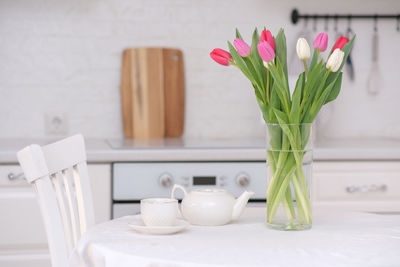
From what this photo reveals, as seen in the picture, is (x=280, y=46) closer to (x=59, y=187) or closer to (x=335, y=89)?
(x=335, y=89)

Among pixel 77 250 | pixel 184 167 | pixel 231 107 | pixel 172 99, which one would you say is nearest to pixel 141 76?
pixel 172 99

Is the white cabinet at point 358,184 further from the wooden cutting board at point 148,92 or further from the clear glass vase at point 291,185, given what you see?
the clear glass vase at point 291,185

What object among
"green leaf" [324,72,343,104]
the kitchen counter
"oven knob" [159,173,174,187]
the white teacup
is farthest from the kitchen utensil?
the white teacup

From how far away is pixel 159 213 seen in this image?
4.16 ft

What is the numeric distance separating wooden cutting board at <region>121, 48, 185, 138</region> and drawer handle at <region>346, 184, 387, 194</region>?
2.95 feet

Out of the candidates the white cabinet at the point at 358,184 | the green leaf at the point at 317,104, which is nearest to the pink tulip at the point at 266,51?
the green leaf at the point at 317,104

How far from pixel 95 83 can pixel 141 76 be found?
237 millimetres

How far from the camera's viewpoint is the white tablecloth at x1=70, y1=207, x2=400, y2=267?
1043 mm

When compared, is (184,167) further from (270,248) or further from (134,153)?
(270,248)

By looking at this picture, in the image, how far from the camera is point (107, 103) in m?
2.80

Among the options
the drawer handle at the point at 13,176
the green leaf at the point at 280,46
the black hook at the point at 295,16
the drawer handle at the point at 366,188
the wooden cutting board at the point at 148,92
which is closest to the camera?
the green leaf at the point at 280,46

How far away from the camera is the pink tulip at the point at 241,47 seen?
4.29 feet

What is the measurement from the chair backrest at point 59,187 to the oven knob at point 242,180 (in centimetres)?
76

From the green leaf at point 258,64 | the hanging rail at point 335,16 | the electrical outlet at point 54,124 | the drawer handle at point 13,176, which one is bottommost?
the drawer handle at point 13,176
